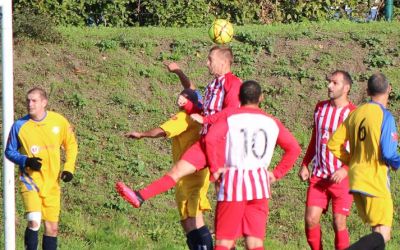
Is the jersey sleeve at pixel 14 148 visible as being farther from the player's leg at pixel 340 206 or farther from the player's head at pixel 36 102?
the player's leg at pixel 340 206

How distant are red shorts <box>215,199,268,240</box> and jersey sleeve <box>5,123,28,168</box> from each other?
2371mm

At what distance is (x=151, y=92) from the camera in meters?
16.3

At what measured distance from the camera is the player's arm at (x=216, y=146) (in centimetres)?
971

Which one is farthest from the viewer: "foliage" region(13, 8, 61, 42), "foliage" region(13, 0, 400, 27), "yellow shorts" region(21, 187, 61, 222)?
"foliage" region(13, 0, 400, 27)

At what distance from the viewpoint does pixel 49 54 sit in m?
17.1

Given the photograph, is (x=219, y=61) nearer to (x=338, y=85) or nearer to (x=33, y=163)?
(x=338, y=85)

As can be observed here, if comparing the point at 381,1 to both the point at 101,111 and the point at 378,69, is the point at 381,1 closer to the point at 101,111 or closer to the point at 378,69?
the point at 378,69

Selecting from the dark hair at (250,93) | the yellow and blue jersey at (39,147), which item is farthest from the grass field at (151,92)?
the dark hair at (250,93)

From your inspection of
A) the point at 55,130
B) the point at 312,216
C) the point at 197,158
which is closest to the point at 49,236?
the point at 55,130

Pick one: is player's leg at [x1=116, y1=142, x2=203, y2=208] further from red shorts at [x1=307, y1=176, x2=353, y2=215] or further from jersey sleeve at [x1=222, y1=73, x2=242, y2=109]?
red shorts at [x1=307, y1=176, x2=353, y2=215]

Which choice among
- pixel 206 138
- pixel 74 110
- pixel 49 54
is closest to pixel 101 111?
pixel 74 110

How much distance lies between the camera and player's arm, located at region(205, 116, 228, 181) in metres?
9.71

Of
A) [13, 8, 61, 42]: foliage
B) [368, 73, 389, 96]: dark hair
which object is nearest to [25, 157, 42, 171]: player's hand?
[368, 73, 389, 96]: dark hair

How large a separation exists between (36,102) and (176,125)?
1.53m
